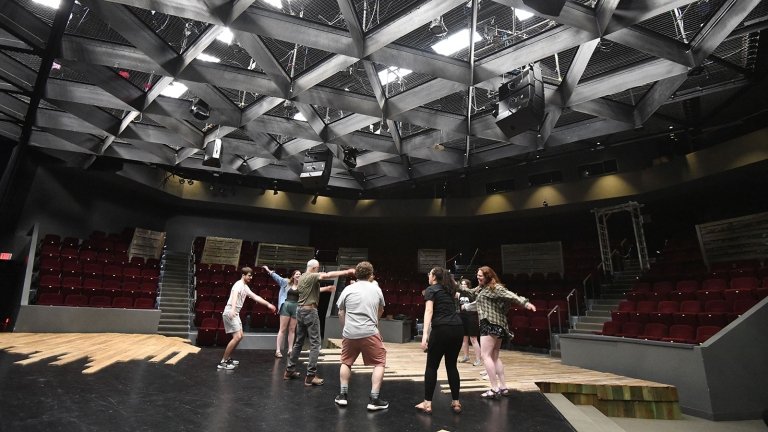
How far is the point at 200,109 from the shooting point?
26.5 feet

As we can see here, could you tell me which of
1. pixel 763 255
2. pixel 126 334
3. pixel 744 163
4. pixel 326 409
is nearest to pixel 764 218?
pixel 763 255

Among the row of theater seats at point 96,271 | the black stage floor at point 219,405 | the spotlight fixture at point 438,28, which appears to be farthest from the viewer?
the row of theater seats at point 96,271

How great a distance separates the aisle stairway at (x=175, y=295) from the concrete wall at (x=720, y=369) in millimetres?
10069

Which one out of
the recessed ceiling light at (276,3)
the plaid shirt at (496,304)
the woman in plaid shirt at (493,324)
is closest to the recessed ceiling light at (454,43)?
the recessed ceiling light at (276,3)

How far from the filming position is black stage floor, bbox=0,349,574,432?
8.89 feet

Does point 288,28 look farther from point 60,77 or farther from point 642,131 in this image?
point 642,131

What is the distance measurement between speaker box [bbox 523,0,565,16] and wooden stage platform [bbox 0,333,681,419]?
4288mm

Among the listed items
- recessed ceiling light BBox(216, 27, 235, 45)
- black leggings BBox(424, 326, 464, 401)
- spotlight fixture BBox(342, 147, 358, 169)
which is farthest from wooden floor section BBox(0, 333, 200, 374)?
spotlight fixture BBox(342, 147, 358, 169)

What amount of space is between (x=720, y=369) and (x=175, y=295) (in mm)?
12911

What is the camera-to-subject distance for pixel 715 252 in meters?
10.5

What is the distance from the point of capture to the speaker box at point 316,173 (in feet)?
31.6

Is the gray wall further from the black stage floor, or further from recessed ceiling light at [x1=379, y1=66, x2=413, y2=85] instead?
the black stage floor

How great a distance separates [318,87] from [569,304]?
8.30m

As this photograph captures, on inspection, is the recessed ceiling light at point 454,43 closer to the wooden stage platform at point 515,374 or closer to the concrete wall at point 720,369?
the wooden stage platform at point 515,374
